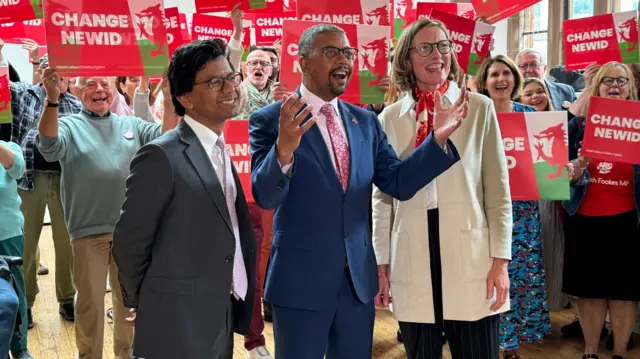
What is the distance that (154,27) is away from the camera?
10.4ft

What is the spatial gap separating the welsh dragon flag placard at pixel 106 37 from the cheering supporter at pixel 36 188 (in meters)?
1.72

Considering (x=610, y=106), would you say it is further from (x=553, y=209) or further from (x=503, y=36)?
(x=503, y=36)

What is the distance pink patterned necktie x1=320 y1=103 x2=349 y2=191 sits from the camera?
222cm

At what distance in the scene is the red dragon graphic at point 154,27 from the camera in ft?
10.4

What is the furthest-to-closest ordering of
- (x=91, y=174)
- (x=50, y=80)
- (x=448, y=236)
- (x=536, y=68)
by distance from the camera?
1. (x=536, y=68)
2. (x=91, y=174)
3. (x=50, y=80)
4. (x=448, y=236)

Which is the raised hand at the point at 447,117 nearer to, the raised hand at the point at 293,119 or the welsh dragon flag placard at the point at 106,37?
the raised hand at the point at 293,119

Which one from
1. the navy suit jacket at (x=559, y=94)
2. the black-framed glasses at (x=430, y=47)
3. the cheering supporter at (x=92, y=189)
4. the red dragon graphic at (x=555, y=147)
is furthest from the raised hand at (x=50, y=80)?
the navy suit jacket at (x=559, y=94)

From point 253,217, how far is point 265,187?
197 cm

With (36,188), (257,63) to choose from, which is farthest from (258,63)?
(36,188)

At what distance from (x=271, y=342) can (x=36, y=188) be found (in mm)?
1835

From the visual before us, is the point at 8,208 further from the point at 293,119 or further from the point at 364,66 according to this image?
the point at 293,119

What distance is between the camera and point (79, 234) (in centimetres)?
339

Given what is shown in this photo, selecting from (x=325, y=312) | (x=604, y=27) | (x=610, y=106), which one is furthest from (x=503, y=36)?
(x=325, y=312)

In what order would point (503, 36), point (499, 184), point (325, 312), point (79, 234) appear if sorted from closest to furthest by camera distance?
point (325, 312), point (499, 184), point (79, 234), point (503, 36)
